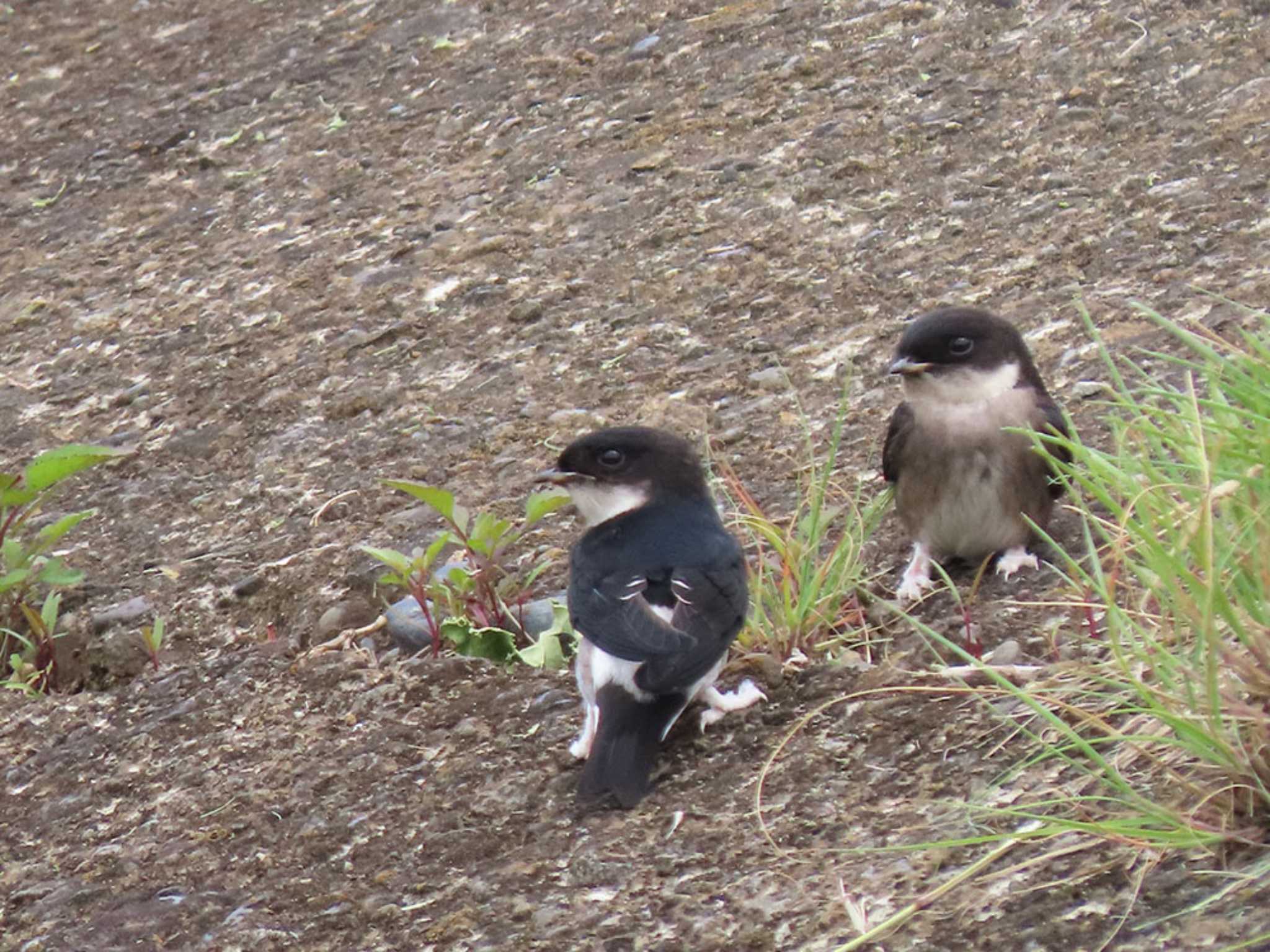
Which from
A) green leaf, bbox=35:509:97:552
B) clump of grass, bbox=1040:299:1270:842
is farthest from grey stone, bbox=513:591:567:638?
clump of grass, bbox=1040:299:1270:842

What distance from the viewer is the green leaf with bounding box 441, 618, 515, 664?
4059 mm

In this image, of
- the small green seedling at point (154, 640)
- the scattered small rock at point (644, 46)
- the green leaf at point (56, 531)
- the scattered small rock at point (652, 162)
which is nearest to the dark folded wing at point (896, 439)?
the small green seedling at point (154, 640)

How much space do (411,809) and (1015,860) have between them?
1268 mm

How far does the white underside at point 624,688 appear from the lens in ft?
11.3

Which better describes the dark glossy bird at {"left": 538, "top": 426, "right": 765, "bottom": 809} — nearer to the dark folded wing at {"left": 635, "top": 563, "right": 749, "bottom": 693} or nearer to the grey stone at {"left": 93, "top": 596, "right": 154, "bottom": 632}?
the dark folded wing at {"left": 635, "top": 563, "right": 749, "bottom": 693}

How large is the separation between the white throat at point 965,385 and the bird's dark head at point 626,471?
647 millimetres

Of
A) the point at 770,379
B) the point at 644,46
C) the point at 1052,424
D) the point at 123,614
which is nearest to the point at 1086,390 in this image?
the point at 1052,424

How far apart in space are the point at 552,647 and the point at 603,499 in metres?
0.36

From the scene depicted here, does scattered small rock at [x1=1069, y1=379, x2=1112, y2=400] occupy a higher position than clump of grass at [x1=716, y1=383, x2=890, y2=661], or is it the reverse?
clump of grass at [x1=716, y1=383, x2=890, y2=661]

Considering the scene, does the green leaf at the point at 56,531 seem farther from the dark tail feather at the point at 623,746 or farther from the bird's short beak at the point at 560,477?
the dark tail feather at the point at 623,746

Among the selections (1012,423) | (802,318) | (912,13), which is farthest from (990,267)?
(912,13)

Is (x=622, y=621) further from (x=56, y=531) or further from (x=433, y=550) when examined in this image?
(x=56, y=531)

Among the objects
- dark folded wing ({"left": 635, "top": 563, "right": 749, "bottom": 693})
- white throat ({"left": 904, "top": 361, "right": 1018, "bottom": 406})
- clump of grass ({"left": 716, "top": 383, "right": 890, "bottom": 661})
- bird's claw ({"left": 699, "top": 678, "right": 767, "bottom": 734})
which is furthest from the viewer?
white throat ({"left": 904, "top": 361, "right": 1018, "bottom": 406})

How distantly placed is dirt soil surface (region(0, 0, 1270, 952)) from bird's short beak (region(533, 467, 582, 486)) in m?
0.43
